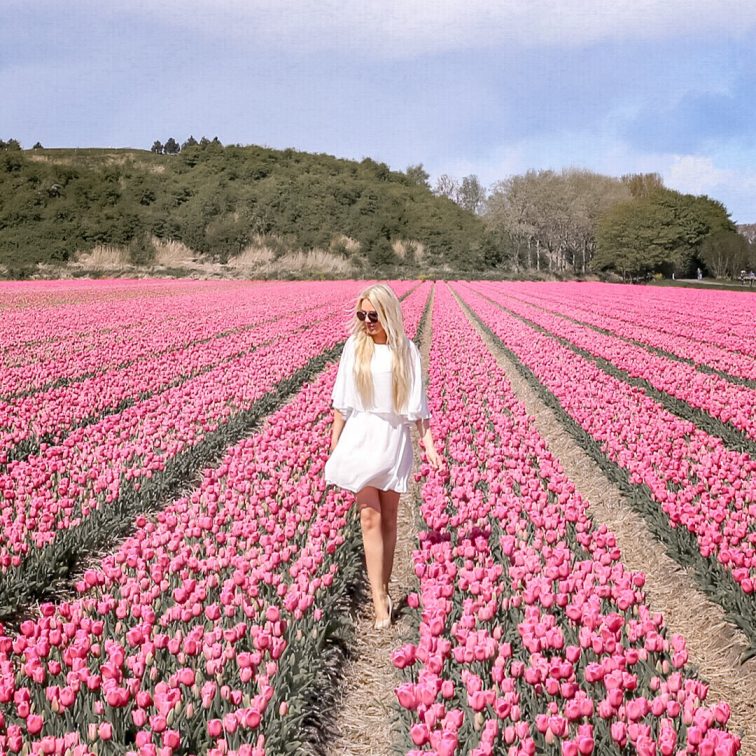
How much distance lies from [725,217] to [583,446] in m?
111

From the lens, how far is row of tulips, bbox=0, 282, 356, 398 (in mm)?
12236

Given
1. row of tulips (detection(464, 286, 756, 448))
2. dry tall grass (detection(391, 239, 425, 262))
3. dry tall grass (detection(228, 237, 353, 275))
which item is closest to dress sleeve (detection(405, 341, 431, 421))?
row of tulips (detection(464, 286, 756, 448))

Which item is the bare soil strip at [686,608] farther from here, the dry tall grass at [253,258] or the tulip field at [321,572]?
the dry tall grass at [253,258]

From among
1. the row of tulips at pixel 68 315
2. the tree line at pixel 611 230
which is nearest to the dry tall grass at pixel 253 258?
the tree line at pixel 611 230

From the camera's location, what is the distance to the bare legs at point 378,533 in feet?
14.2

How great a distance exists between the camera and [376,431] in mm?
4285

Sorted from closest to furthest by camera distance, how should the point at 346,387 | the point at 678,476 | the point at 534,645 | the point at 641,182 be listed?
the point at 534,645 < the point at 346,387 < the point at 678,476 < the point at 641,182

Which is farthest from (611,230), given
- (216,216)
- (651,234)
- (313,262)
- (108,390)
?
(108,390)

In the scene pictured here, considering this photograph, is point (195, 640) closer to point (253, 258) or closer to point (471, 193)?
point (253, 258)

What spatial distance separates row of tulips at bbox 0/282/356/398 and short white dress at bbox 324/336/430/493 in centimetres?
838

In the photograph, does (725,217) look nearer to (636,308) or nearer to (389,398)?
(636,308)

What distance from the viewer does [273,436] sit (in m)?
8.13

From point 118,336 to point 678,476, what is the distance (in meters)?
15.8

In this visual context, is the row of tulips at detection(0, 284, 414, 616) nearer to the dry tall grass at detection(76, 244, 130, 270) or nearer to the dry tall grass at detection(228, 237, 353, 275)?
the dry tall grass at detection(228, 237, 353, 275)
